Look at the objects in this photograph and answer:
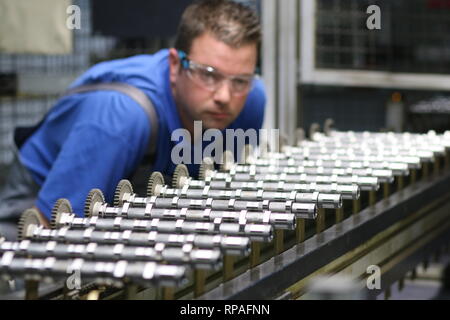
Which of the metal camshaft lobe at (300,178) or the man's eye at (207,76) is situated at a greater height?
the man's eye at (207,76)

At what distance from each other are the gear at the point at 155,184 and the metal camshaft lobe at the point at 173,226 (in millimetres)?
130

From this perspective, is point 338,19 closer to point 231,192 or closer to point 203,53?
point 203,53

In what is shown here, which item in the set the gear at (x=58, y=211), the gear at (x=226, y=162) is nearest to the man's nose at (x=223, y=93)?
the gear at (x=226, y=162)

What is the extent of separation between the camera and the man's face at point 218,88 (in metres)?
1.63

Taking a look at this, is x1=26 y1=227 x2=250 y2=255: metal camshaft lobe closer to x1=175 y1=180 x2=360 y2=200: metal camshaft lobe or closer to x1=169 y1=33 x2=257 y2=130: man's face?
x1=175 y1=180 x2=360 y2=200: metal camshaft lobe

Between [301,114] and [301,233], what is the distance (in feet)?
5.40

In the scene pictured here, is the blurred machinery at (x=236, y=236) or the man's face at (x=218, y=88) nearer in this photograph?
the blurred machinery at (x=236, y=236)

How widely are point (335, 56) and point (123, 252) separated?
1986 mm

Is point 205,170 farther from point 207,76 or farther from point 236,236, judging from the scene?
point 207,76

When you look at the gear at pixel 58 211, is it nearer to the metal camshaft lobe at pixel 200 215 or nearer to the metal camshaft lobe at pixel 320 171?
the metal camshaft lobe at pixel 200 215

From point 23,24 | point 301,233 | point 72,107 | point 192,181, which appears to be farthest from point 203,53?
point 23,24

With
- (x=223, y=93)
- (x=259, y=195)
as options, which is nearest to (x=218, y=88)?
(x=223, y=93)

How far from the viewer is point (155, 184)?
112 centimetres
